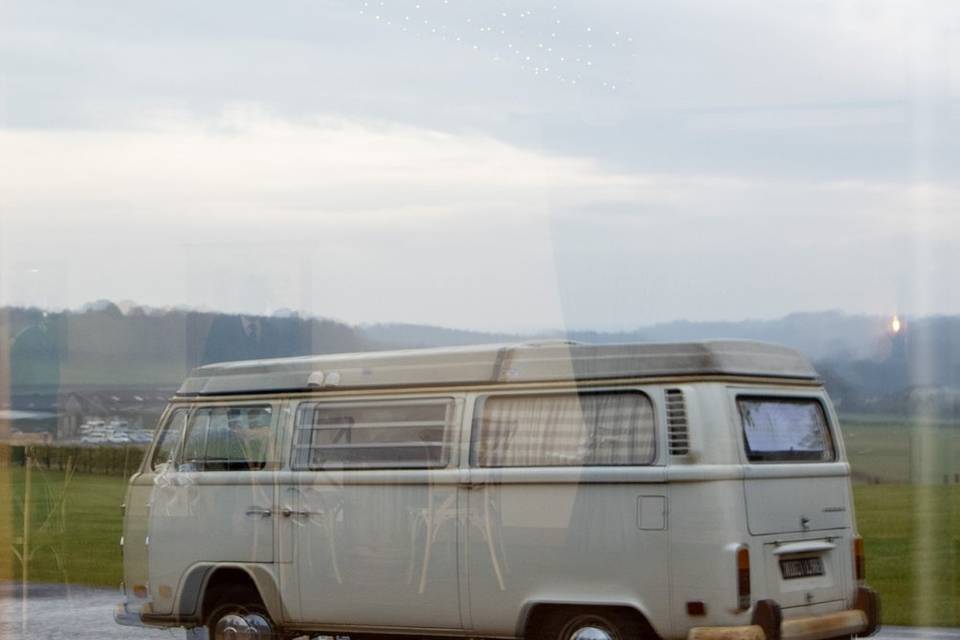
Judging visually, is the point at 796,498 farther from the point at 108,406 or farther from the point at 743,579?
the point at 108,406

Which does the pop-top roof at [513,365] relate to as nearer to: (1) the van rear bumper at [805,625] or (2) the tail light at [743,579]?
(2) the tail light at [743,579]

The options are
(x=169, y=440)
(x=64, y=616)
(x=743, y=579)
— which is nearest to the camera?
(x=743, y=579)

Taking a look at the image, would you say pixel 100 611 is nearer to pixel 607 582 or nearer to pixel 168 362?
pixel 168 362

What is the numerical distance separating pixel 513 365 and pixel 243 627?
1784 mm

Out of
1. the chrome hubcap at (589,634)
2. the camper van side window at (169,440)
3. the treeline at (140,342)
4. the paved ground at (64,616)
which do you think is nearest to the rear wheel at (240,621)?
the paved ground at (64,616)

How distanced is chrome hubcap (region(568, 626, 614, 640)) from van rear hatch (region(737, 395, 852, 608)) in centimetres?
68

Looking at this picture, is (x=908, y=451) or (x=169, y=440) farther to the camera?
(x=169, y=440)

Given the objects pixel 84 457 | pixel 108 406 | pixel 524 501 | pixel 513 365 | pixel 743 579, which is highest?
pixel 513 365

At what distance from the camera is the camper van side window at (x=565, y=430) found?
578 centimetres

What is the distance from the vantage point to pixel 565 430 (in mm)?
5914

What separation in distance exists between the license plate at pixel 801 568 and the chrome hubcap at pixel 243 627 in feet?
7.66

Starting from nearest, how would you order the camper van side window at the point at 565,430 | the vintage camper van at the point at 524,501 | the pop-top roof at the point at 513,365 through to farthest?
1. the vintage camper van at the point at 524,501
2. the camper van side window at the point at 565,430
3. the pop-top roof at the point at 513,365

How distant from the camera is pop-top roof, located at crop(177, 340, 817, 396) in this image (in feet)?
19.3

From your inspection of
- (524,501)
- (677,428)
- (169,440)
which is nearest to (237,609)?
(169,440)
